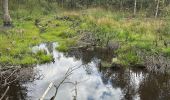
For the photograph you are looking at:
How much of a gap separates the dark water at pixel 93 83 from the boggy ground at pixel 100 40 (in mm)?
783

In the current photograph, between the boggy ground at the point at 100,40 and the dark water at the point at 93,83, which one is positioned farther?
the boggy ground at the point at 100,40

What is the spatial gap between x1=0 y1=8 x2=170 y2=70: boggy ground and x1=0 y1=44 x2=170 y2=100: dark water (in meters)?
0.78

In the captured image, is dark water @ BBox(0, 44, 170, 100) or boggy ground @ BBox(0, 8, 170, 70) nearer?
dark water @ BBox(0, 44, 170, 100)

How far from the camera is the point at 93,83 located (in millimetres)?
10398

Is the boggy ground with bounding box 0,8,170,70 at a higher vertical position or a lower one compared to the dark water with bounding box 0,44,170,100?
higher

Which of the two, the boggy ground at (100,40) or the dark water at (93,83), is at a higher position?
the boggy ground at (100,40)

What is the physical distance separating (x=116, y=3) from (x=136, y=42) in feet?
73.0

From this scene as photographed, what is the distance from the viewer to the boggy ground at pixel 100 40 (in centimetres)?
1267

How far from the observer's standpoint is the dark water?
9.37 m

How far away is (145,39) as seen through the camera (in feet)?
52.2

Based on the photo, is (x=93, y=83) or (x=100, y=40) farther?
(x=100, y=40)

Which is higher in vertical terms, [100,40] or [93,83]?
[100,40]

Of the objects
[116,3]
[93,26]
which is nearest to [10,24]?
[93,26]

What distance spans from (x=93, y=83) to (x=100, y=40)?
21.0 ft
